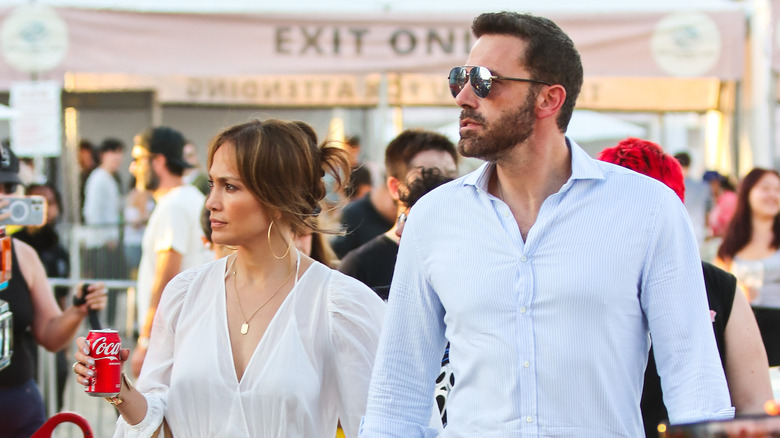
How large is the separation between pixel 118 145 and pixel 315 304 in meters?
10.5

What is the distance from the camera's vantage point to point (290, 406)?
3238mm

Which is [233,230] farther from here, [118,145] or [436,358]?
[118,145]

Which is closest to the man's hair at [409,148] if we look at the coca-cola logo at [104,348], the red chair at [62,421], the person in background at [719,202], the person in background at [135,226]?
the red chair at [62,421]

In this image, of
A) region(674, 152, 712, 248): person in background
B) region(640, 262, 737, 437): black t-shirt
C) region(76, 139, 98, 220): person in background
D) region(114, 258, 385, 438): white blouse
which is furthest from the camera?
region(76, 139, 98, 220): person in background

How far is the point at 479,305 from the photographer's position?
8.64 ft

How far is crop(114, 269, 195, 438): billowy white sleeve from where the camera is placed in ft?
10.7

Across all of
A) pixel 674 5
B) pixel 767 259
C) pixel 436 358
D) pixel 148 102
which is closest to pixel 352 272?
pixel 436 358

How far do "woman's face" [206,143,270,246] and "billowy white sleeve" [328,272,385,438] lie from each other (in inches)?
12.8

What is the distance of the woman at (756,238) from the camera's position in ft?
24.0

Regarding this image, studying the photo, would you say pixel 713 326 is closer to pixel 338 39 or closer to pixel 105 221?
pixel 338 39

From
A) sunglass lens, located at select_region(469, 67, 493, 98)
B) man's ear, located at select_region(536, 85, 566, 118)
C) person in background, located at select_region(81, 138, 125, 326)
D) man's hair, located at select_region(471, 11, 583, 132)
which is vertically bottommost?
person in background, located at select_region(81, 138, 125, 326)

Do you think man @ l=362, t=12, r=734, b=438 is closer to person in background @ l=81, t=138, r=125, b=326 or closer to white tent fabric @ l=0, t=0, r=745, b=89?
white tent fabric @ l=0, t=0, r=745, b=89

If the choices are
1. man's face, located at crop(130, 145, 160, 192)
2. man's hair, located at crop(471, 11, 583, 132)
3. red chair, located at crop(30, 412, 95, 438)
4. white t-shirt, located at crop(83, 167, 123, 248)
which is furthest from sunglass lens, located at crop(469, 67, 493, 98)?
white t-shirt, located at crop(83, 167, 123, 248)

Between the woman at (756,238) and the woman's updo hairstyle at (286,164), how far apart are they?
4.43 meters
